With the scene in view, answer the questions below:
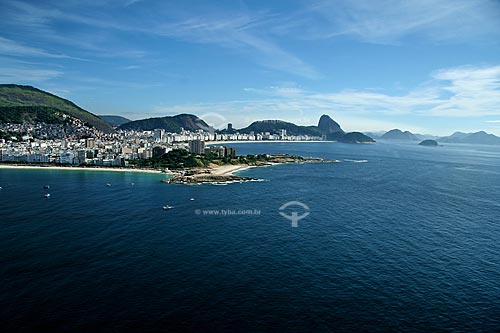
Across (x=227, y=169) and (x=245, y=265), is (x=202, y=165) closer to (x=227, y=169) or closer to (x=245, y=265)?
(x=227, y=169)

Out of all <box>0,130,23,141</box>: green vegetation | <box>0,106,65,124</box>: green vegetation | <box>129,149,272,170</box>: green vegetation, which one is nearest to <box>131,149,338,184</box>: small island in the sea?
<box>129,149,272,170</box>: green vegetation

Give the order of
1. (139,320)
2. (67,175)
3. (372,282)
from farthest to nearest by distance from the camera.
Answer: (67,175) < (372,282) < (139,320)

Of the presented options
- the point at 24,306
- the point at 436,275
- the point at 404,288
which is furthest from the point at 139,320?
the point at 436,275

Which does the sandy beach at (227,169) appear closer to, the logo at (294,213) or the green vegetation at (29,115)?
the logo at (294,213)

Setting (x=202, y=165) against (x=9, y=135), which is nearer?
(x=202, y=165)

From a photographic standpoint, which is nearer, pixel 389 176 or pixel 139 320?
pixel 139 320

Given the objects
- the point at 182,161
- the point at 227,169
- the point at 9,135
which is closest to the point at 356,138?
the point at 227,169

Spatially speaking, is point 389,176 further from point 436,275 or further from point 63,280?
point 63,280
